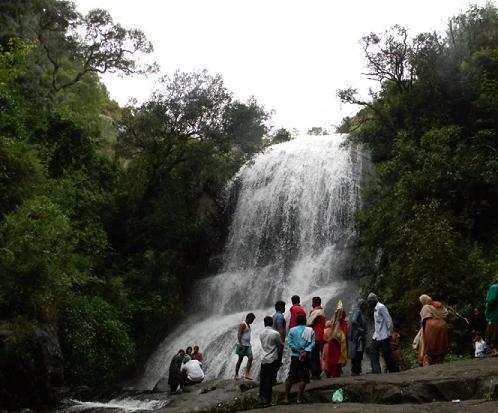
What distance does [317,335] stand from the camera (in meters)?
11.4

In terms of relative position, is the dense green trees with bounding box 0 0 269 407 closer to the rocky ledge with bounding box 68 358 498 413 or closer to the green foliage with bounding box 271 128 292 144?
the rocky ledge with bounding box 68 358 498 413

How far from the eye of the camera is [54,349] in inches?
677

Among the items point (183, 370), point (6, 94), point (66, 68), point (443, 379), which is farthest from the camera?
point (66, 68)

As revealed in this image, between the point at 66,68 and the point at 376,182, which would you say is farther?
the point at 66,68

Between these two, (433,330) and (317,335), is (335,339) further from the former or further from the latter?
(433,330)

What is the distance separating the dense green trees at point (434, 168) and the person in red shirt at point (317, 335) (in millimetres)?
6042

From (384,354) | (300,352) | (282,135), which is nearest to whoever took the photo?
(300,352)

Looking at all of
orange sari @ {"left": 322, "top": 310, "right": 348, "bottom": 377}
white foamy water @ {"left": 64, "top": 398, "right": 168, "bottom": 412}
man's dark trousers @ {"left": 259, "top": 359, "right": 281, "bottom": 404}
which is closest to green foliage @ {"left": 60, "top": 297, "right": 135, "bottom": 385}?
white foamy water @ {"left": 64, "top": 398, "right": 168, "bottom": 412}

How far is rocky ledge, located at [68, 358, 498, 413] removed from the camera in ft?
26.3

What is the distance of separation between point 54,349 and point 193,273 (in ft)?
39.3

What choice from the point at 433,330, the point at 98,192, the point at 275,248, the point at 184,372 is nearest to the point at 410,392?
the point at 433,330

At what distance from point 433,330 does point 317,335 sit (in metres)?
2.33

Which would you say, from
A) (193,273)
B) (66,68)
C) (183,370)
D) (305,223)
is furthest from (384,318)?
(66,68)

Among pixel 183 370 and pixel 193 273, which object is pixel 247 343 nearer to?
pixel 183 370
